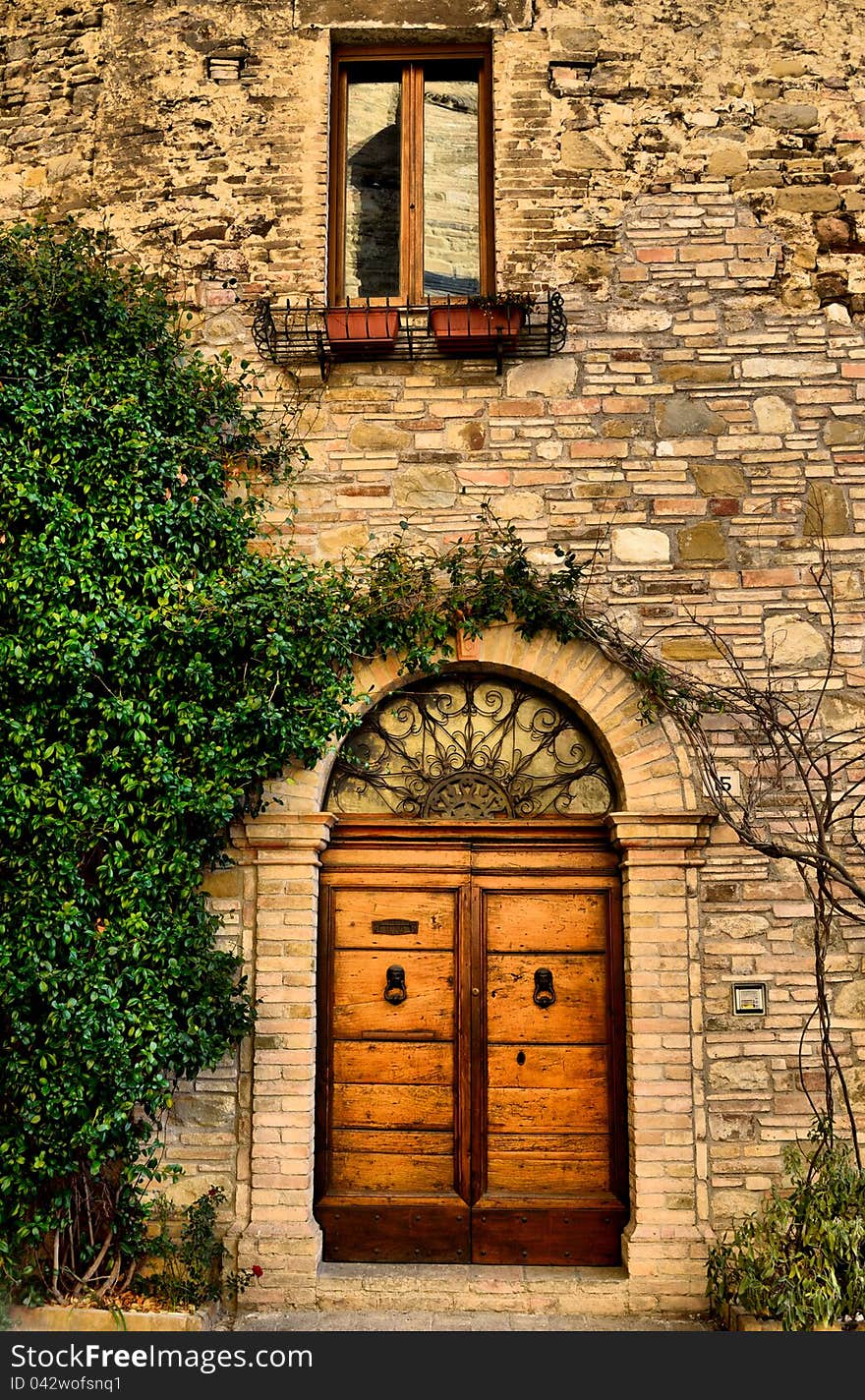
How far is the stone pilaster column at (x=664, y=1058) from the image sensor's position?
4.89m

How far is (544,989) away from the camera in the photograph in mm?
5359

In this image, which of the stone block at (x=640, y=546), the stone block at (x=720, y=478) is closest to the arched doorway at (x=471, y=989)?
the stone block at (x=640, y=546)

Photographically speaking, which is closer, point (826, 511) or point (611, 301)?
point (826, 511)

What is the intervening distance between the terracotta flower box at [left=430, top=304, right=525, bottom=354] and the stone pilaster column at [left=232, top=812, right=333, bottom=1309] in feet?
7.73

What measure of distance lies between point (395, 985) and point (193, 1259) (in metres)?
1.42

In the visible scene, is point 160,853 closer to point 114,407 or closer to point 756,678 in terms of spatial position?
point 114,407

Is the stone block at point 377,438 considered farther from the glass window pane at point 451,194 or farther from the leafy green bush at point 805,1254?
the leafy green bush at point 805,1254

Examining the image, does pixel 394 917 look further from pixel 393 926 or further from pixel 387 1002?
pixel 387 1002

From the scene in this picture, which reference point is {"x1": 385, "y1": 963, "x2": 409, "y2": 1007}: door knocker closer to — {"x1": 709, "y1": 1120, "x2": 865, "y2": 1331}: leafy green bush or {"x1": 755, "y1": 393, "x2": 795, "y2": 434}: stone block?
{"x1": 709, "y1": 1120, "x2": 865, "y2": 1331}: leafy green bush

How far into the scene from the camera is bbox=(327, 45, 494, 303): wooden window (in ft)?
19.3

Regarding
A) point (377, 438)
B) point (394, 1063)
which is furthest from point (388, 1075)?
point (377, 438)

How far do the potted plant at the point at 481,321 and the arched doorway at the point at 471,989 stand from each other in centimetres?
159

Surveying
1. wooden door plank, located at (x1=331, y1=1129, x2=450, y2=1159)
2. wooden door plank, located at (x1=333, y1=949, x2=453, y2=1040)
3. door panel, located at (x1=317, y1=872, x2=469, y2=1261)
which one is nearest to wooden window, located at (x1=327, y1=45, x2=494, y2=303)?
door panel, located at (x1=317, y1=872, x2=469, y2=1261)

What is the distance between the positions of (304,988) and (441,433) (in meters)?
2.69
